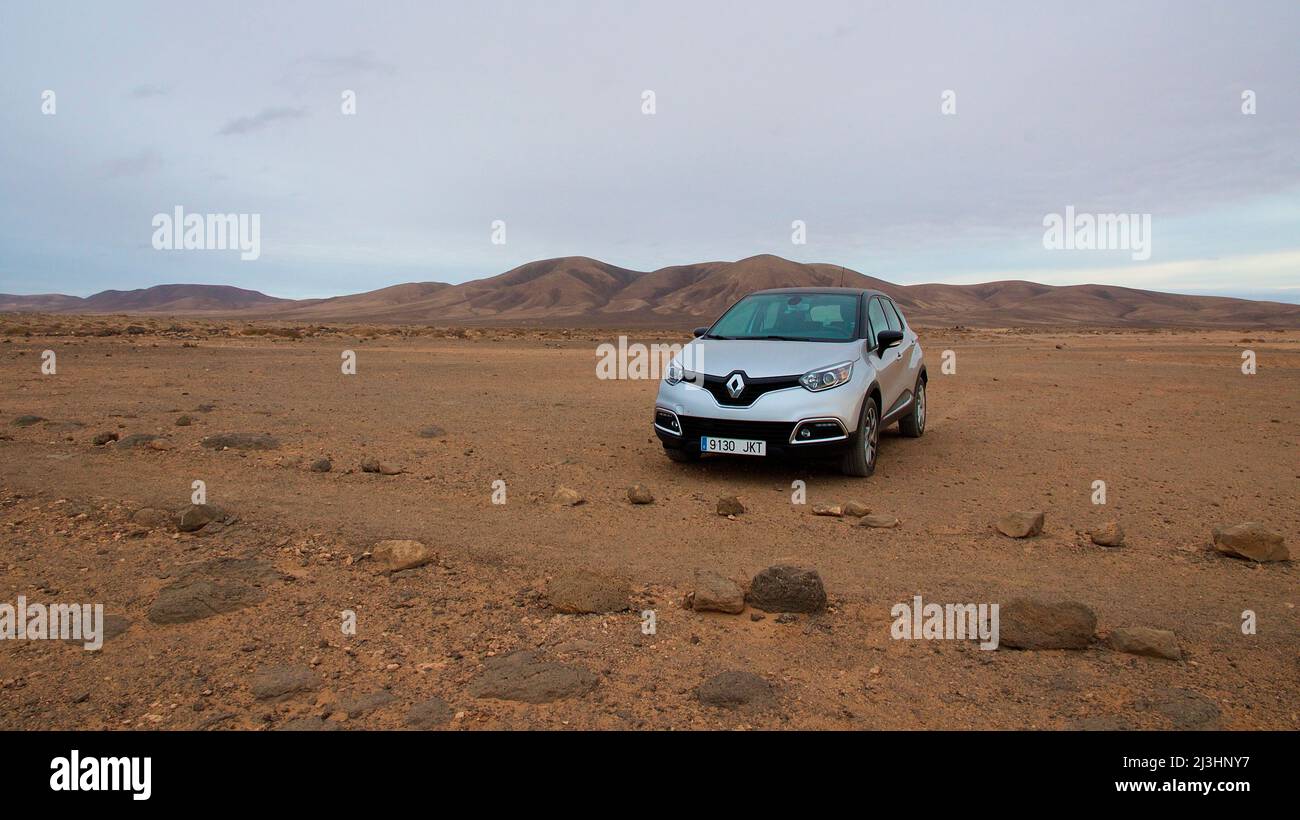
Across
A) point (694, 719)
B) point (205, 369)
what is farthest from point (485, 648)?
point (205, 369)

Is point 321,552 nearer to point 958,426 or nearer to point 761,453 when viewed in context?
point 761,453

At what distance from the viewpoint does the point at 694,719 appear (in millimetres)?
3184

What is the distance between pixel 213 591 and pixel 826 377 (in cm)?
497

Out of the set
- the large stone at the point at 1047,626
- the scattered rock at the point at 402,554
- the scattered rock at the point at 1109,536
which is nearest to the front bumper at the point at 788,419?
the scattered rock at the point at 1109,536

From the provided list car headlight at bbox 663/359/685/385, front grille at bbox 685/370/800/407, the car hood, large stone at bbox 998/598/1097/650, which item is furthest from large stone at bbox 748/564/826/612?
car headlight at bbox 663/359/685/385

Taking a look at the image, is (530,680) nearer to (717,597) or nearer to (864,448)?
(717,597)

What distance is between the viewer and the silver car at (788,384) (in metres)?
7.03

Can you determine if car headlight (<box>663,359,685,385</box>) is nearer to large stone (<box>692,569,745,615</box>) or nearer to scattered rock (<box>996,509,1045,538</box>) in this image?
scattered rock (<box>996,509,1045,538</box>)

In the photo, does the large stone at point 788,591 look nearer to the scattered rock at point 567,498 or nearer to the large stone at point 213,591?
the scattered rock at point 567,498

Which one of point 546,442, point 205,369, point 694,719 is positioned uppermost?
point 205,369

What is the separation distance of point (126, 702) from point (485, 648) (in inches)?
57.3

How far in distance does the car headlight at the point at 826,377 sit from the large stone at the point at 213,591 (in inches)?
175

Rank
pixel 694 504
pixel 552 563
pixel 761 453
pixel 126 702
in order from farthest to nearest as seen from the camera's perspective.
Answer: pixel 761 453
pixel 694 504
pixel 552 563
pixel 126 702
